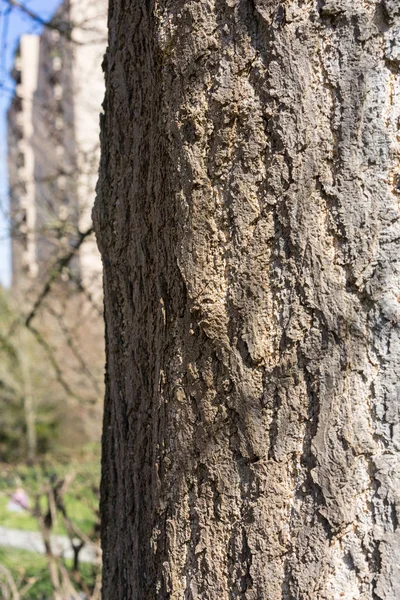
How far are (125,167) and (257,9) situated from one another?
17.6 inches

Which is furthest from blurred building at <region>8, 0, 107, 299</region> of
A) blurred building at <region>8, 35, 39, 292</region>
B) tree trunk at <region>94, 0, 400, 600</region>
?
tree trunk at <region>94, 0, 400, 600</region>

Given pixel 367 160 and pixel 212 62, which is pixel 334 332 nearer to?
pixel 367 160

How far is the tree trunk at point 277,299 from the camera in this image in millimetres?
1133

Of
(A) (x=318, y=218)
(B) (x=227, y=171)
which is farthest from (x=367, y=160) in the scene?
(B) (x=227, y=171)

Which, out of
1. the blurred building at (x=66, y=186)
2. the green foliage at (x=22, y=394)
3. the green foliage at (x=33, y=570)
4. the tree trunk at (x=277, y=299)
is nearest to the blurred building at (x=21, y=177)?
the blurred building at (x=66, y=186)

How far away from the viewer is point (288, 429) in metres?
1.17

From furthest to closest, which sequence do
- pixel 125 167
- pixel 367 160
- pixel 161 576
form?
pixel 125 167 < pixel 161 576 < pixel 367 160

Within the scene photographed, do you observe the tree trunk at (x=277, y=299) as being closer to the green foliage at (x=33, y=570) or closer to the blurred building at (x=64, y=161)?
the blurred building at (x=64, y=161)

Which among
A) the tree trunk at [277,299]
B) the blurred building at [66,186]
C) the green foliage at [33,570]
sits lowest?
the green foliage at [33,570]

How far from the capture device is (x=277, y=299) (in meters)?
1.18

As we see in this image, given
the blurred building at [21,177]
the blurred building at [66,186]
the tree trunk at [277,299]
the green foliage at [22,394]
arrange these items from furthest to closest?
the green foliage at [22,394], the blurred building at [21,177], the blurred building at [66,186], the tree trunk at [277,299]

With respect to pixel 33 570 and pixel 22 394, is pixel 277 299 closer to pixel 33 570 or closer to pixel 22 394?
pixel 33 570

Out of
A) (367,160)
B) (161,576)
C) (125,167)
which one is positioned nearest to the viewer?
(367,160)

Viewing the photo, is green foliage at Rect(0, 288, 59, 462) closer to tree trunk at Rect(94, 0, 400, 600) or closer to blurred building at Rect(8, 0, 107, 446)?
blurred building at Rect(8, 0, 107, 446)
